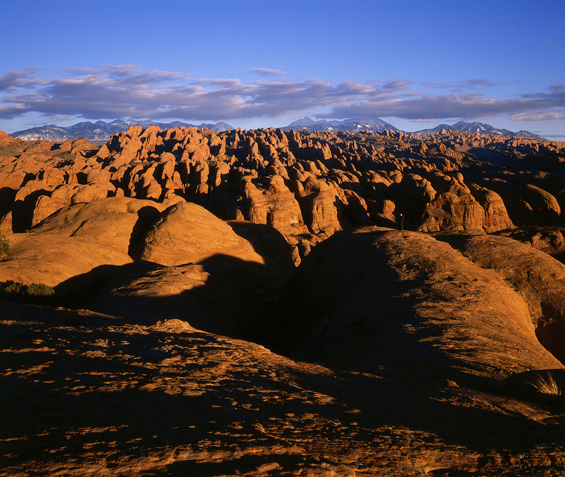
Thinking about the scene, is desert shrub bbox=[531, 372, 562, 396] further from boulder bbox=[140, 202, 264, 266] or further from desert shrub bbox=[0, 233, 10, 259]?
desert shrub bbox=[0, 233, 10, 259]

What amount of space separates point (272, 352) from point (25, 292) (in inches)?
418

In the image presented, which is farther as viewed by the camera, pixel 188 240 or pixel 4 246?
pixel 188 240

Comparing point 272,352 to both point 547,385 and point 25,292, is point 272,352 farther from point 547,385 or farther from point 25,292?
point 25,292

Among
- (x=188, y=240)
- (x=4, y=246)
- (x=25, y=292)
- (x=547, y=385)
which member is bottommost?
(x=25, y=292)

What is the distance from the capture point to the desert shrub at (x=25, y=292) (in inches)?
545

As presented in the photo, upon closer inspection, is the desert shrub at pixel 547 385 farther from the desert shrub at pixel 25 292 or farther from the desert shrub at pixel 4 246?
the desert shrub at pixel 4 246

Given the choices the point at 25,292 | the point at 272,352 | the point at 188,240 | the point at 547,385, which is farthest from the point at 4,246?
the point at 547,385

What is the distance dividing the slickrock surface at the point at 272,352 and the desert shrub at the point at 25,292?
4.8 inches

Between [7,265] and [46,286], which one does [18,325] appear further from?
[7,265]

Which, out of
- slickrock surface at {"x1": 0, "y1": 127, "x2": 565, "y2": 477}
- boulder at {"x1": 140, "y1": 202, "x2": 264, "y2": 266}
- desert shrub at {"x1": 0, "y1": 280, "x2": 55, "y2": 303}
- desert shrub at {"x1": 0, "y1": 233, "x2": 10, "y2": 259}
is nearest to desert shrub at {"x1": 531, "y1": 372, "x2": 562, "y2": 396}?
slickrock surface at {"x1": 0, "y1": 127, "x2": 565, "y2": 477}

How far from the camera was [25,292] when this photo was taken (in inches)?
574

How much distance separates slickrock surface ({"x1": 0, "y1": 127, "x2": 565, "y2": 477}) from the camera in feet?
13.7

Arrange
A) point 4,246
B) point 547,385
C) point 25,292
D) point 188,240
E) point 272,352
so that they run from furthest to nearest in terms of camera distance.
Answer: point 188,240 < point 4,246 < point 25,292 < point 272,352 < point 547,385

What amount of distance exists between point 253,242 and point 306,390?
2188 cm
